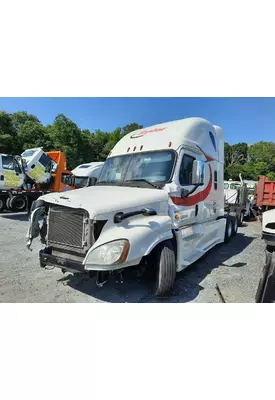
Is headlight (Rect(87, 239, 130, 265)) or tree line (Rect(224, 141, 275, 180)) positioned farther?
tree line (Rect(224, 141, 275, 180))

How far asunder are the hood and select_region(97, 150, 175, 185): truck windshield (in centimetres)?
34

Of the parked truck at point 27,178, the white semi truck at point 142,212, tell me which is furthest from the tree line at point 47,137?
the white semi truck at point 142,212

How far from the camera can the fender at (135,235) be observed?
114 inches

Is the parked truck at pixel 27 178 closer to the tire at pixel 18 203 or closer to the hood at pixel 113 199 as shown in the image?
the tire at pixel 18 203

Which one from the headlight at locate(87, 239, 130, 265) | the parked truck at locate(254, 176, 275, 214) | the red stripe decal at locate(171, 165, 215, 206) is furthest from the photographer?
the parked truck at locate(254, 176, 275, 214)

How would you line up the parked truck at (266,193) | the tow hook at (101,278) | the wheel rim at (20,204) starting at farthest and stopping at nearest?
the wheel rim at (20,204) < the parked truck at (266,193) < the tow hook at (101,278)

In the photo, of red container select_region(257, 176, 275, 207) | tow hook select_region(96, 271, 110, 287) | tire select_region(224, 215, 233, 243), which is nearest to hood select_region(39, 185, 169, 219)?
tow hook select_region(96, 271, 110, 287)

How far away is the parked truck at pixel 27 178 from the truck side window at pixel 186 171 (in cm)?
760

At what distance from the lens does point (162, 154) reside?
4242 mm

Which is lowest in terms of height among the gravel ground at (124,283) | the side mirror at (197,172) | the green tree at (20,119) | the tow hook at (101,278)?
the gravel ground at (124,283)

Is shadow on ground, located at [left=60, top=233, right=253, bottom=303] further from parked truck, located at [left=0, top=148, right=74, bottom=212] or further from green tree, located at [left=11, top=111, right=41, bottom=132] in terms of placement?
green tree, located at [left=11, top=111, right=41, bottom=132]

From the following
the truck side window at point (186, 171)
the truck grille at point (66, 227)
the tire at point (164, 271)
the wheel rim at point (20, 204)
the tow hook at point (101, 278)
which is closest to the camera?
the tow hook at point (101, 278)

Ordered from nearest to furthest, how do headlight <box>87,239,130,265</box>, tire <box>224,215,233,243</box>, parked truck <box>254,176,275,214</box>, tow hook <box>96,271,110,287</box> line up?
1. headlight <box>87,239,130,265</box>
2. tow hook <box>96,271,110,287</box>
3. tire <box>224,215,233,243</box>
4. parked truck <box>254,176,275,214</box>

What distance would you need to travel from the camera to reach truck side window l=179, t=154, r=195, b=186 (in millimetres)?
4180
